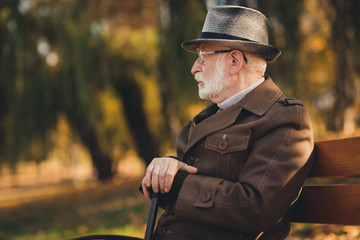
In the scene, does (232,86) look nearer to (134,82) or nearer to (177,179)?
(177,179)

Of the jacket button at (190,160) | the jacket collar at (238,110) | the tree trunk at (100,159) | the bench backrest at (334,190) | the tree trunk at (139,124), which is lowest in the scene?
the tree trunk at (100,159)

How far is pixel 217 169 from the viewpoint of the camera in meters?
1.75

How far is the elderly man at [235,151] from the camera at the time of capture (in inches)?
61.9

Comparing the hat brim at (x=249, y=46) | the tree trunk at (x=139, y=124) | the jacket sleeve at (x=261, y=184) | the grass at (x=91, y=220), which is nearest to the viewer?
the jacket sleeve at (x=261, y=184)

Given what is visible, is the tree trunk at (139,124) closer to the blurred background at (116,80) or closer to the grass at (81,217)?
the blurred background at (116,80)

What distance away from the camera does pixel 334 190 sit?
5.95ft

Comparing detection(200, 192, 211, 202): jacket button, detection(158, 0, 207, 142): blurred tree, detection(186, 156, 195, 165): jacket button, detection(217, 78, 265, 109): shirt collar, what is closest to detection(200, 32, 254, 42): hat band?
detection(217, 78, 265, 109): shirt collar

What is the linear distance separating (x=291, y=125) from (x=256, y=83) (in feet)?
1.24

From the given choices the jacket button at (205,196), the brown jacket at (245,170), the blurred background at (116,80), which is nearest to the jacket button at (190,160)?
the brown jacket at (245,170)

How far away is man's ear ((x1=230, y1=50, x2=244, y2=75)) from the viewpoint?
191 centimetres

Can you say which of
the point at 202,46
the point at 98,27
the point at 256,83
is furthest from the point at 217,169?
the point at 98,27

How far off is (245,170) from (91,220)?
5.48 m

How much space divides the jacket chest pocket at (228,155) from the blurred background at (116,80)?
2.51 feet

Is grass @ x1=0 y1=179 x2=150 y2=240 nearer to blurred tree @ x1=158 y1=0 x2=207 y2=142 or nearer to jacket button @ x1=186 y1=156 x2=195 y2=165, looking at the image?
blurred tree @ x1=158 y1=0 x2=207 y2=142
